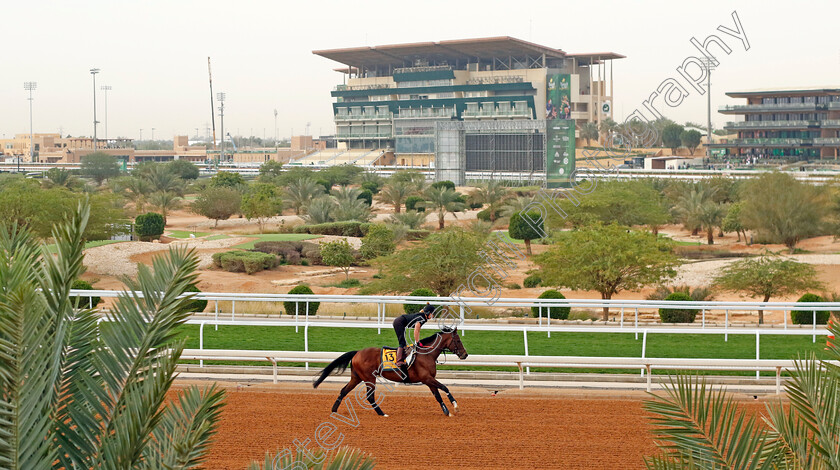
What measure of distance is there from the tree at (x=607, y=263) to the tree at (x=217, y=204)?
3082cm

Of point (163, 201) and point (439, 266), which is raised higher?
point (163, 201)

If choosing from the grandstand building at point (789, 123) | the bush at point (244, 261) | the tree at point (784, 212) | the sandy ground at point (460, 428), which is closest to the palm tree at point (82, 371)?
the sandy ground at point (460, 428)

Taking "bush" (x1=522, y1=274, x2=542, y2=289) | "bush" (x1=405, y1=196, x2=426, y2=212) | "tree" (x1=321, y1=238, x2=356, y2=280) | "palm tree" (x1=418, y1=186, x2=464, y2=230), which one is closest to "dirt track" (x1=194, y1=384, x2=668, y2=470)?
"bush" (x1=522, y1=274, x2=542, y2=289)

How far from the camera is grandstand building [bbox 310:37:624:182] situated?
379 ft

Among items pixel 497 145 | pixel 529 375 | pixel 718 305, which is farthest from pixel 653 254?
pixel 497 145

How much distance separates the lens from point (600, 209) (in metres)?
42.4

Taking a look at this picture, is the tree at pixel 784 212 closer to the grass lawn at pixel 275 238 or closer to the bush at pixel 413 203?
the bush at pixel 413 203

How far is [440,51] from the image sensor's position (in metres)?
125

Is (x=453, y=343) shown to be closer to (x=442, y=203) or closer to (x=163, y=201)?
(x=442, y=203)

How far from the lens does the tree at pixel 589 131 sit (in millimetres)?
111281

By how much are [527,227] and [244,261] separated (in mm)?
12782

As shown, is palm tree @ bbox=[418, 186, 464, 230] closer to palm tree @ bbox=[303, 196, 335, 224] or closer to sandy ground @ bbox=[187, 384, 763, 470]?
palm tree @ bbox=[303, 196, 335, 224]

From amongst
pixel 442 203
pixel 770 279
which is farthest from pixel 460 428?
pixel 442 203

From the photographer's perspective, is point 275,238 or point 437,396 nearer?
point 437,396
